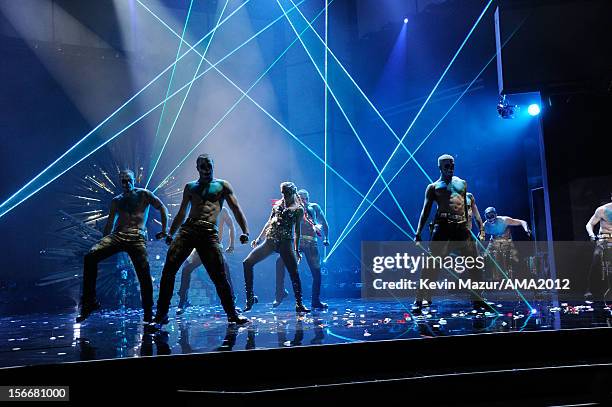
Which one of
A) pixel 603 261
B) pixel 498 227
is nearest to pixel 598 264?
pixel 603 261

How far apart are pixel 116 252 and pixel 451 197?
4.27 m

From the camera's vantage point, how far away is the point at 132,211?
264 inches

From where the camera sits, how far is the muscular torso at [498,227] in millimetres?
10711

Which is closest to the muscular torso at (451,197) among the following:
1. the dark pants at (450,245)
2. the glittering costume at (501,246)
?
the dark pants at (450,245)

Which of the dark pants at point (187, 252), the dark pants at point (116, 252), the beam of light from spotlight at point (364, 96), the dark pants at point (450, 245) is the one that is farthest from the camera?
the beam of light from spotlight at point (364, 96)

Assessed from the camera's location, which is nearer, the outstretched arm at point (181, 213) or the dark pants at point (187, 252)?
the dark pants at point (187, 252)

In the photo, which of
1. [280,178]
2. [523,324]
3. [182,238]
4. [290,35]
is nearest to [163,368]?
[182,238]

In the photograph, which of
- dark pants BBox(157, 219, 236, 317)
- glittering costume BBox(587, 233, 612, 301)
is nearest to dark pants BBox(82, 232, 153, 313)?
dark pants BBox(157, 219, 236, 317)

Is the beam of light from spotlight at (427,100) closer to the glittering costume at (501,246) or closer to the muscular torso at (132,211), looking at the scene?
the glittering costume at (501,246)

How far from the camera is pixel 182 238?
19.8ft

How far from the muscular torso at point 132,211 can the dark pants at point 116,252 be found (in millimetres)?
93

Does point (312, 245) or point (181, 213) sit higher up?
point (181, 213)

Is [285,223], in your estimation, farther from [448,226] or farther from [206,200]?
[448,226]

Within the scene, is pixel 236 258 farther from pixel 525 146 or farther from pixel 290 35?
pixel 525 146
